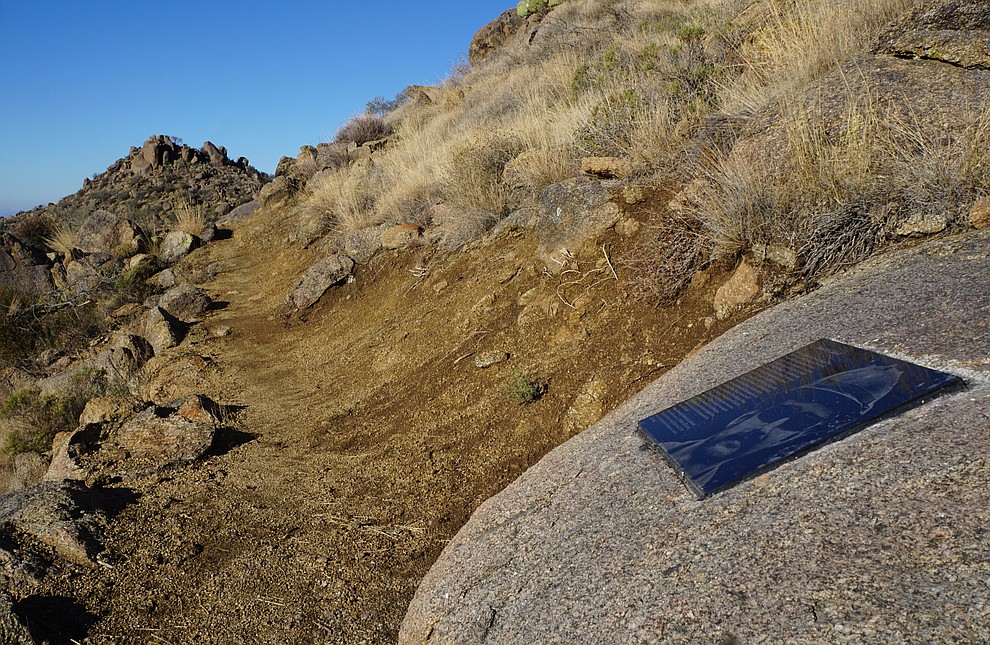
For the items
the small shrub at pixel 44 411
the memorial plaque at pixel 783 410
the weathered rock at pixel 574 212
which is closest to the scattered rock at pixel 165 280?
the small shrub at pixel 44 411

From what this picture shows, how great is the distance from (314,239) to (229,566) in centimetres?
969

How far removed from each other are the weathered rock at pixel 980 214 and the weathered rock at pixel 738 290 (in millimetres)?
1152

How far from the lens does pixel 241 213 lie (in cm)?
1877

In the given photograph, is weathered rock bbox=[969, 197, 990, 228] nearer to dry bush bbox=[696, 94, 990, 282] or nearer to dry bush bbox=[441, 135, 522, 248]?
dry bush bbox=[696, 94, 990, 282]

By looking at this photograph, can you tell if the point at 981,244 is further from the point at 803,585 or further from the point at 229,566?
the point at 229,566

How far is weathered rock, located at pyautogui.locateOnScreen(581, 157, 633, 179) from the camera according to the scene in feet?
19.8

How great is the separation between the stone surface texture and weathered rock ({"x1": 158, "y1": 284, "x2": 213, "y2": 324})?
8.72m

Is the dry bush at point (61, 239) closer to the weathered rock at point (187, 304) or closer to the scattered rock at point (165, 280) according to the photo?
the scattered rock at point (165, 280)

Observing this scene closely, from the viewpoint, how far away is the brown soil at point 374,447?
10.9 feet

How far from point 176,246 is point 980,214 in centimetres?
1568

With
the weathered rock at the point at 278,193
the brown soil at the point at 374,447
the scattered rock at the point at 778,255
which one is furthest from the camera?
the weathered rock at the point at 278,193

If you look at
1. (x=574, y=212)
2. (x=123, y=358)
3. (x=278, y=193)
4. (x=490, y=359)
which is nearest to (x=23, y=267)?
(x=278, y=193)

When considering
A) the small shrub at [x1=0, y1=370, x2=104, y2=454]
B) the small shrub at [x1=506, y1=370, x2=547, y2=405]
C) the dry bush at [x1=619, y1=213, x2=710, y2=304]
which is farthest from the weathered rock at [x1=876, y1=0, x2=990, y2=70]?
the small shrub at [x1=0, y1=370, x2=104, y2=454]

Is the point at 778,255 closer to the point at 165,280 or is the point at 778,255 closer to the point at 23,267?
the point at 165,280
